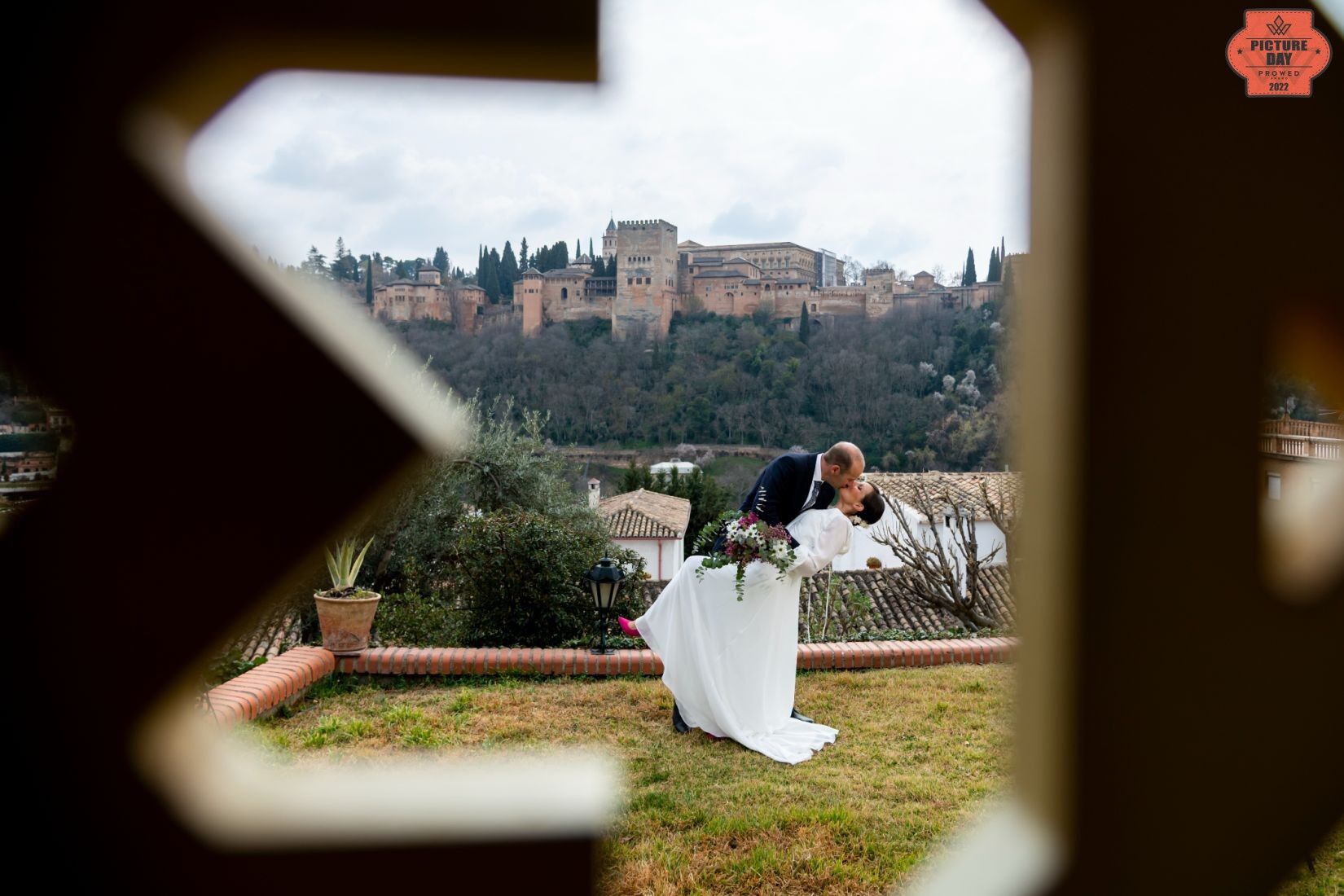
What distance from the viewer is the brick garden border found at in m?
4.88

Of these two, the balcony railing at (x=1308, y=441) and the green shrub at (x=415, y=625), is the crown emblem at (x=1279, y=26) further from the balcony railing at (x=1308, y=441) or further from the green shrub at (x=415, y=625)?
the green shrub at (x=415, y=625)

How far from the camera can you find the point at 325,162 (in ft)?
145

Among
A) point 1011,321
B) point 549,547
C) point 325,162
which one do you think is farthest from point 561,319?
point 1011,321

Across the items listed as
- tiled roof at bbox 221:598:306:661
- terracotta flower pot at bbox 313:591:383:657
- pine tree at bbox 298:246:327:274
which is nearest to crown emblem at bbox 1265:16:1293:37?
pine tree at bbox 298:246:327:274

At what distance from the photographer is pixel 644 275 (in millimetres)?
60812

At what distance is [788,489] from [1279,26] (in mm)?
2766

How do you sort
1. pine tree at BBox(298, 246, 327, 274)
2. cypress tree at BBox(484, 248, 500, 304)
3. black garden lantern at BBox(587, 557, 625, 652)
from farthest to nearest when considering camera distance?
cypress tree at BBox(484, 248, 500, 304) < black garden lantern at BBox(587, 557, 625, 652) < pine tree at BBox(298, 246, 327, 274)

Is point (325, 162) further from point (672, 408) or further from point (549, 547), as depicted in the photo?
point (549, 547)

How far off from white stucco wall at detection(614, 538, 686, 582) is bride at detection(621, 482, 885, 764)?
597 inches

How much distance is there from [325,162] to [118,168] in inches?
1869

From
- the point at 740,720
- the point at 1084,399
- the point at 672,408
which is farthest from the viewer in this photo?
the point at 672,408

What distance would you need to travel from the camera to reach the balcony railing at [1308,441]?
154cm

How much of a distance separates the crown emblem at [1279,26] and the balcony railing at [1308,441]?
616mm

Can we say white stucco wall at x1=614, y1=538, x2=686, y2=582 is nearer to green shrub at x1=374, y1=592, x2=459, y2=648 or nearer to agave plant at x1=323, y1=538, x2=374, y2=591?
green shrub at x1=374, y1=592, x2=459, y2=648
